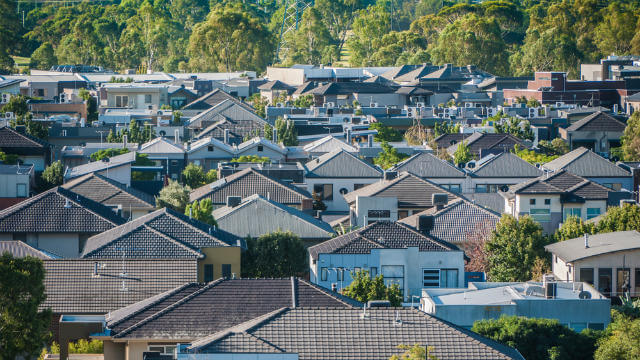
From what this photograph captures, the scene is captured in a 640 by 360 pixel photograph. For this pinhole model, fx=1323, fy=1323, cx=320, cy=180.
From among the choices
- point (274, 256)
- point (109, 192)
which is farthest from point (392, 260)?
point (109, 192)

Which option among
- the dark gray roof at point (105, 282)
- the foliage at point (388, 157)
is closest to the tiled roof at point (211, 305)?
the dark gray roof at point (105, 282)

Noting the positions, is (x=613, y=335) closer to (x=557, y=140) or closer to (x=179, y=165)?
(x=179, y=165)

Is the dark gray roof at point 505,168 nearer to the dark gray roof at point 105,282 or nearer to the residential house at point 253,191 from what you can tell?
the residential house at point 253,191

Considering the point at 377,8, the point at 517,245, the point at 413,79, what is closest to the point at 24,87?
the point at 413,79

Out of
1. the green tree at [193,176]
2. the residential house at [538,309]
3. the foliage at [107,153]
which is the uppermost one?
the foliage at [107,153]

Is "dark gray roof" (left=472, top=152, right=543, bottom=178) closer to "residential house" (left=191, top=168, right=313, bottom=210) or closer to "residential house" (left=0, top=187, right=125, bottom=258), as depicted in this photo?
"residential house" (left=191, top=168, right=313, bottom=210)

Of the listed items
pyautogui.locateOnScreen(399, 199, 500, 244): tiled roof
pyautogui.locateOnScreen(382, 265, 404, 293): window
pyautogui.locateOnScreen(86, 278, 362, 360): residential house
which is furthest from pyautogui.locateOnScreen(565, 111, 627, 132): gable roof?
pyautogui.locateOnScreen(86, 278, 362, 360): residential house

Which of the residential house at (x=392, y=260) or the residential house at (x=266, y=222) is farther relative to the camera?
the residential house at (x=266, y=222)
